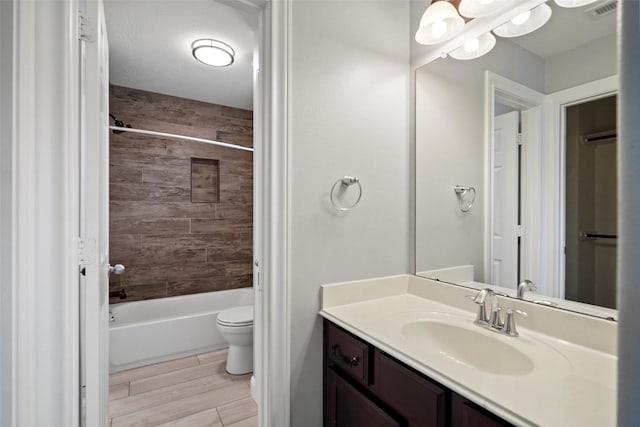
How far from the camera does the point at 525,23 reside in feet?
3.85

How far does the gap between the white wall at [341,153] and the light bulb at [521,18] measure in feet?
1.67

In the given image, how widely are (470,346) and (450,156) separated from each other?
0.87 meters

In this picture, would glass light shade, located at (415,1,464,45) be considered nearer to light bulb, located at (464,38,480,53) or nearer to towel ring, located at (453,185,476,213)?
light bulb, located at (464,38,480,53)

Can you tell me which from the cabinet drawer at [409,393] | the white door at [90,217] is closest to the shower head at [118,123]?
the white door at [90,217]

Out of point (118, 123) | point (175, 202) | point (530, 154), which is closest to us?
point (530, 154)

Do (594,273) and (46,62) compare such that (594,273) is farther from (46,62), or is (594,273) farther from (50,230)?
(46,62)

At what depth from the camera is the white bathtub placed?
229 cm

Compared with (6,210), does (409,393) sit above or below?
below

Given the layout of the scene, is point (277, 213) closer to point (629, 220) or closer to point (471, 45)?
point (629, 220)

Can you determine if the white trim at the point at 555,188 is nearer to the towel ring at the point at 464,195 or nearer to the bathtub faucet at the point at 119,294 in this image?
the towel ring at the point at 464,195

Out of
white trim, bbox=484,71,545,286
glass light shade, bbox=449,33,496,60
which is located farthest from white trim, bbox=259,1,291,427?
white trim, bbox=484,71,545,286

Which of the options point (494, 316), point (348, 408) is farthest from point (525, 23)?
point (348, 408)

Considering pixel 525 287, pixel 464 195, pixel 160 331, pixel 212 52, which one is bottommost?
pixel 160 331

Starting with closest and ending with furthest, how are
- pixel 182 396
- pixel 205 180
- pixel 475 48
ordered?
pixel 475 48 → pixel 182 396 → pixel 205 180
